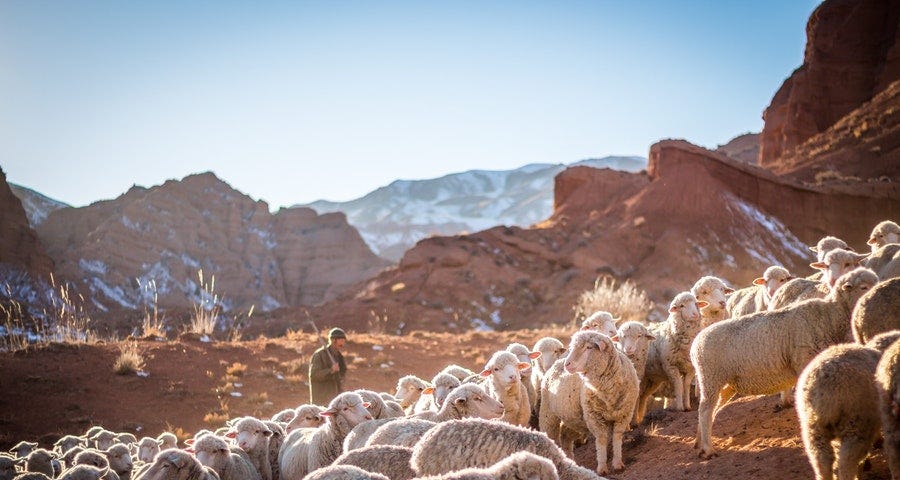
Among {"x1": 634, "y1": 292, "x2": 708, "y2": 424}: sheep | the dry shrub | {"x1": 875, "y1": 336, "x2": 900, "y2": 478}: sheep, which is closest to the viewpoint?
{"x1": 875, "y1": 336, "x2": 900, "y2": 478}: sheep

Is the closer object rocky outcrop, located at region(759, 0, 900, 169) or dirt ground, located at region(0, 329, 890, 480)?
dirt ground, located at region(0, 329, 890, 480)

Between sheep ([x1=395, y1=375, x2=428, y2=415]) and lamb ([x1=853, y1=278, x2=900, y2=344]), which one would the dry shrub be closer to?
sheep ([x1=395, y1=375, x2=428, y2=415])

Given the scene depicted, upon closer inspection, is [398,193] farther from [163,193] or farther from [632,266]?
[632,266]

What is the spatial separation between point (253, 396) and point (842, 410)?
12.7m

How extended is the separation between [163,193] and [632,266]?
41449mm

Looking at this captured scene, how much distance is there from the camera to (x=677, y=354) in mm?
Answer: 9117

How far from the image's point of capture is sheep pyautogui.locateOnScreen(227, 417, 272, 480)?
27.2 ft

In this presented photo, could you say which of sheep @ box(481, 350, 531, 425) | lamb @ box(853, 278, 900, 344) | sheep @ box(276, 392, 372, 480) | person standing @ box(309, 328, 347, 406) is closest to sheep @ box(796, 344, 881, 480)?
lamb @ box(853, 278, 900, 344)

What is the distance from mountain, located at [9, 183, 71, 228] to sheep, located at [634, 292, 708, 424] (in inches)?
2179

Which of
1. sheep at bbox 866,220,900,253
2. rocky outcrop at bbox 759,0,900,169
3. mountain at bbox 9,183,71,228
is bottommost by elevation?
sheep at bbox 866,220,900,253

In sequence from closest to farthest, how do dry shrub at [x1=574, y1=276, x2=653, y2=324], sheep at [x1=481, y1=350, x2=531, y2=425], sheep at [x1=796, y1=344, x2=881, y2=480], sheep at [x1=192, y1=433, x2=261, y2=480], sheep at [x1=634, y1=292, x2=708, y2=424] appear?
sheep at [x1=796, y1=344, x2=881, y2=480]
sheep at [x1=192, y1=433, x2=261, y2=480]
sheep at [x1=481, y1=350, x2=531, y2=425]
sheep at [x1=634, y1=292, x2=708, y2=424]
dry shrub at [x1=574, y1=276, x2=653, y2=324]

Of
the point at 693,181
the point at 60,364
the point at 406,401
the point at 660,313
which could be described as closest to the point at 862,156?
the point at 693,181

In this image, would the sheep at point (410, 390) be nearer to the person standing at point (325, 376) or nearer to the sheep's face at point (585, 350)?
the person standing at point (325, 376)

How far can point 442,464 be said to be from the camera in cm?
478
